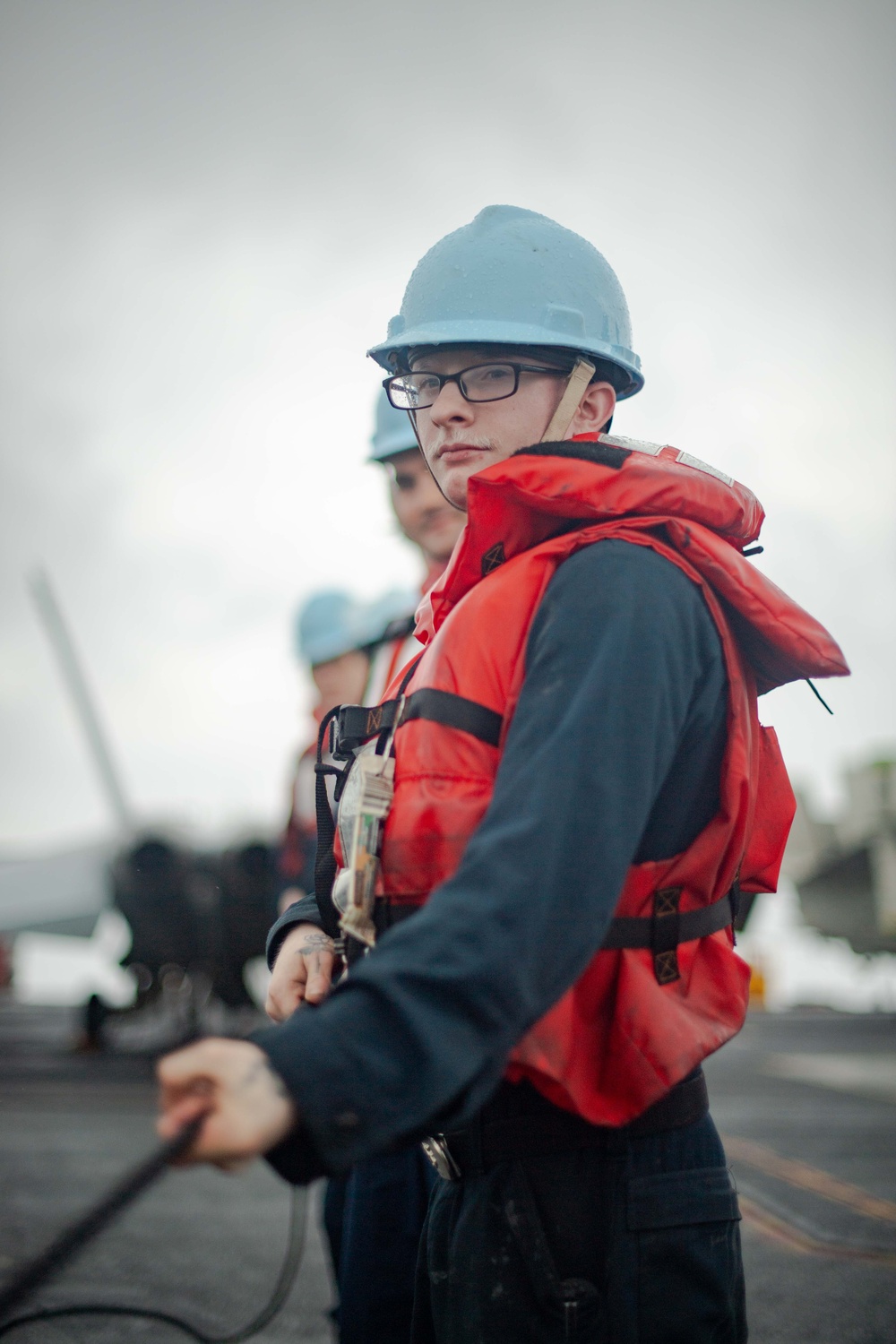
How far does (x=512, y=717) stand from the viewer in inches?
52.9

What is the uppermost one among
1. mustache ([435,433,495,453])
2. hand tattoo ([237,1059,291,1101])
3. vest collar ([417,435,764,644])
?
mustache ([435,433,495,453])

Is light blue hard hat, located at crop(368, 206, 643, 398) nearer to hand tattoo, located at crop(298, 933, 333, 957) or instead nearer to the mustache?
the mustache

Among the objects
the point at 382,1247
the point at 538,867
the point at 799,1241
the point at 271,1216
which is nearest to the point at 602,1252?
the point at 538,867

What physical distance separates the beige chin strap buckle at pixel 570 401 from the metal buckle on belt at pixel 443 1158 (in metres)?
1.08

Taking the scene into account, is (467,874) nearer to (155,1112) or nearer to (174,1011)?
(155,1112)

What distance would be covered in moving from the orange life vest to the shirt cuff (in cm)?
50

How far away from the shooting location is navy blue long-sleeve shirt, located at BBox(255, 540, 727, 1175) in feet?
3.11

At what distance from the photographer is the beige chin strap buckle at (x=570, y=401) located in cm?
179

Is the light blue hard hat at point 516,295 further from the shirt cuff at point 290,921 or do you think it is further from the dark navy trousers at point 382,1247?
the dark navy trousers at point 382,1247

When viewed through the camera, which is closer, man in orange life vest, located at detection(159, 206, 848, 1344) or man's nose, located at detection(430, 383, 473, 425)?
man in orange life vest, located at detection(159, 206, 848, 1344)

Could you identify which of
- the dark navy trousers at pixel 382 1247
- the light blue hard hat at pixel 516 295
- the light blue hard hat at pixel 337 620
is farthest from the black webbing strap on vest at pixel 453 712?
the light blue hard hat at pixel 337 620

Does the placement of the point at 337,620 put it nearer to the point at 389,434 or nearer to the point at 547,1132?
the point at 389,434

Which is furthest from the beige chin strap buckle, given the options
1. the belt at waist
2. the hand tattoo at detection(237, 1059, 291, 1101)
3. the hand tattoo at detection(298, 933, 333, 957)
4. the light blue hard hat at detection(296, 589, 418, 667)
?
the light blue hard hat at detection(296, 589, 418, 667)

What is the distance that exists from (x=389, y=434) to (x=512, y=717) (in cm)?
264
